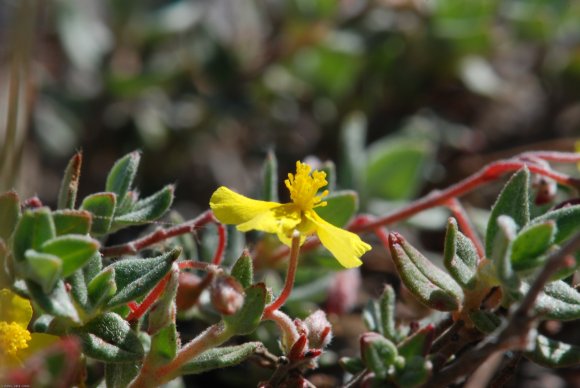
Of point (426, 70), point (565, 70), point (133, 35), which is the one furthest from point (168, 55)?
point (565, 70)

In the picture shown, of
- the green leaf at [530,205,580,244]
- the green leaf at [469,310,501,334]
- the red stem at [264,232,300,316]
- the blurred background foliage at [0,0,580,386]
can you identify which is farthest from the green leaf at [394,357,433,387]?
the blurred background foliage at [0,0,580,386]

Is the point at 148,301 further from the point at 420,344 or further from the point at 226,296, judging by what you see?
the point at 420,344

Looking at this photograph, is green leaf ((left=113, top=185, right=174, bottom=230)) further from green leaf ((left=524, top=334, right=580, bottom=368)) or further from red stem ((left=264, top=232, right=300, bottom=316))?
green leaf ((left=524, top=334, right=580, bottom=368))

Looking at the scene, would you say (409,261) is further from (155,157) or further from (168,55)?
(168,55)

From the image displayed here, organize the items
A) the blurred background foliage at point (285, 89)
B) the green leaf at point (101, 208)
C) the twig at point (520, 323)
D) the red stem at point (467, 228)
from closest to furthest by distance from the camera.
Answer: the twig at point (520, 323) → the green leaf at point (101, 208) → the red stem at point (467, 228) → the blurred background foliage at point (285, 89)

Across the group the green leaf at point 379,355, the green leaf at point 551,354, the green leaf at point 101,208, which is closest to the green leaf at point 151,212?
the green leaf at point 101,208

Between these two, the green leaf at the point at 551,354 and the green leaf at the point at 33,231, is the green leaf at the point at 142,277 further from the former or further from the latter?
the green leaf at the point at 551,354

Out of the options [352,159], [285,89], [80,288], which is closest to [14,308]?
[80,288]
